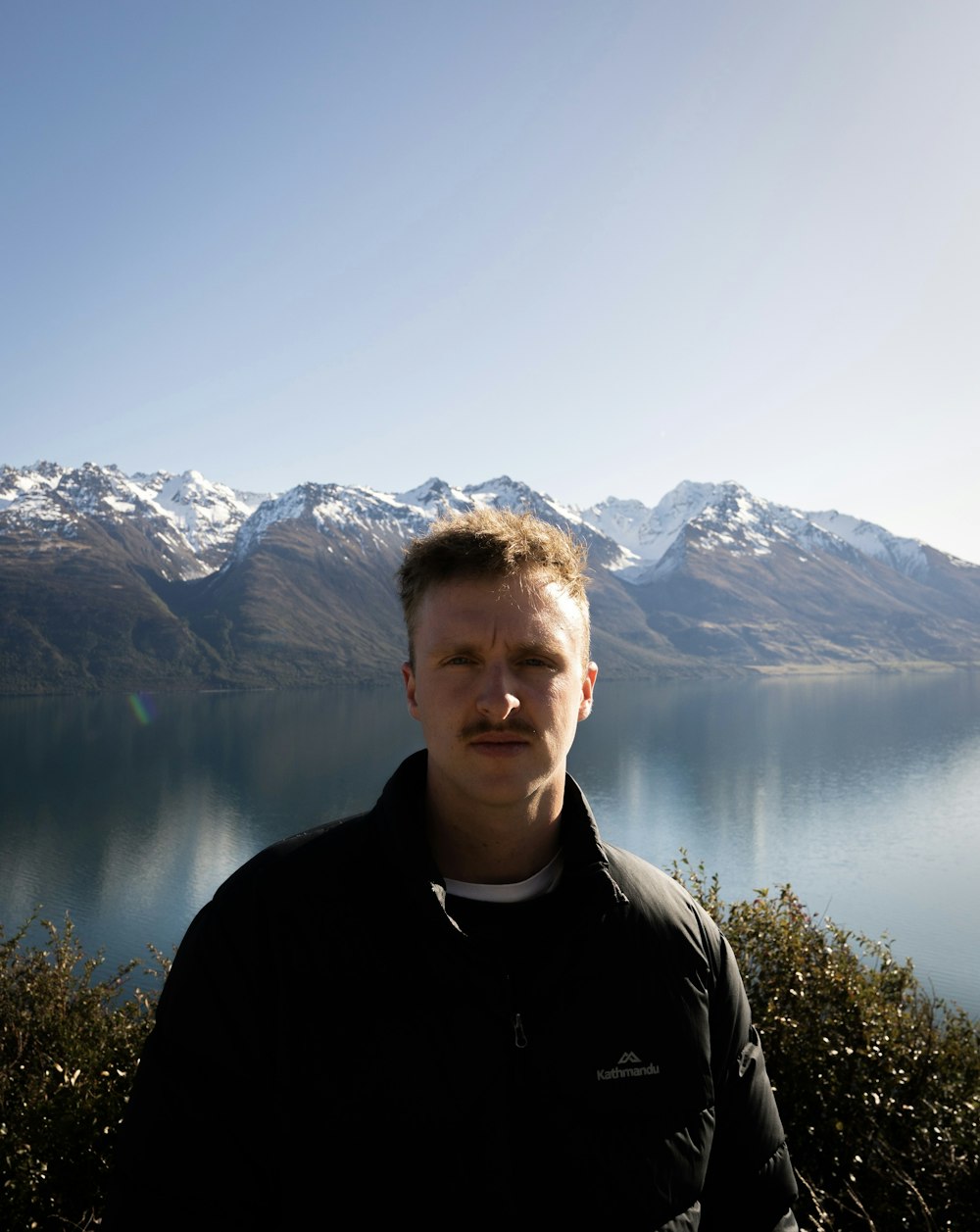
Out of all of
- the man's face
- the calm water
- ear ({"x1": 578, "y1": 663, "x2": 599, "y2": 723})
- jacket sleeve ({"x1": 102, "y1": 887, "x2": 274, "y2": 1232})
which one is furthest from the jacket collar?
the calm water

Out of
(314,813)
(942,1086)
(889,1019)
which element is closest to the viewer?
(942,1086)

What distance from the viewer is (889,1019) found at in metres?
7.21

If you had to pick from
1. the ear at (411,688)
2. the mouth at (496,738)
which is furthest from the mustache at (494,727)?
the ear at (411,688)

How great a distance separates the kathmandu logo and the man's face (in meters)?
0.77

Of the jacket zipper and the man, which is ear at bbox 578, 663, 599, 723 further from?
the jacket zipper

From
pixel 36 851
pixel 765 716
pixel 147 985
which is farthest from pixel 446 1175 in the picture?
pixel 765 716

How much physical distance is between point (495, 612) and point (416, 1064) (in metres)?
1.30

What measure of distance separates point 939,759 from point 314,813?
207 feet

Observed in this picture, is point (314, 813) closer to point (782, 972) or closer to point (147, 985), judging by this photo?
point (147, 985)

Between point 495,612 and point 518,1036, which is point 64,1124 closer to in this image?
point 518,1036

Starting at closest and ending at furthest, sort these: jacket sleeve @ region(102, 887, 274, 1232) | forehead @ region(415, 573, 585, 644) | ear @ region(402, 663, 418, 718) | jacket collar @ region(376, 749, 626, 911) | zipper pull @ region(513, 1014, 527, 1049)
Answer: jacket sleeve @ region(102, 887, 274, 1232) → zipper pull @ region(513, 1014, 527, 1049) → jacket collar @ region(376, 749, 626, 911) → forehead @ region(415, 573, 585, 644) → ear @ region(402, 663, 418, 718)

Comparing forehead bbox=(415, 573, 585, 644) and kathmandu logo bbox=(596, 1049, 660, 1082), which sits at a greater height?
forehead bbox=(415, 573, 585, 644)

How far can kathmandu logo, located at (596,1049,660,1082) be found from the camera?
2354 millimetres

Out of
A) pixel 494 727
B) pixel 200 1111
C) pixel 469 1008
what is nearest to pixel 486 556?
pixel 494 727
